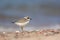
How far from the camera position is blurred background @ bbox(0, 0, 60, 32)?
8773 millimetres

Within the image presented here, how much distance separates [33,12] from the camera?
10094 mm

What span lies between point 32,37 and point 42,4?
4.15 metres

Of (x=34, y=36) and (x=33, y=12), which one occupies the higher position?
(x=33, y=12)

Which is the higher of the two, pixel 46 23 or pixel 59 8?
pixel 59 8

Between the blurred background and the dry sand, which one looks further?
the blurred background

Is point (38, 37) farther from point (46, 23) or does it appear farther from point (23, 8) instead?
point (23, 8)

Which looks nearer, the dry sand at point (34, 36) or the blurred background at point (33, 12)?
the dry sand at point (34, 36)

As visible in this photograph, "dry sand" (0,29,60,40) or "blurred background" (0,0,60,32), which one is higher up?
"blurred background" (0,0,60,32)

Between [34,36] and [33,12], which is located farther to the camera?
[33,12]

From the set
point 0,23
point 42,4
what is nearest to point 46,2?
point 42,4

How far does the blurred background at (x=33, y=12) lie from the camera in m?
8.77

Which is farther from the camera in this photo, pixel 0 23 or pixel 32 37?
pixel 0 23

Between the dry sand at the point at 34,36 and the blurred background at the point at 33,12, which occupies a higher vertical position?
the blurred background at the point at 33,12

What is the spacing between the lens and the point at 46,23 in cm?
902
